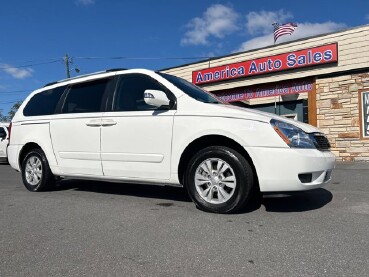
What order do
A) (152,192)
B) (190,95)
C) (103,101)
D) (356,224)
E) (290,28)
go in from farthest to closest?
(290,28), (152,192), (103,101), (190,95), (356,224)

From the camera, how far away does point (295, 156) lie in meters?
3.85

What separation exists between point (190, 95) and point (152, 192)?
1829mm

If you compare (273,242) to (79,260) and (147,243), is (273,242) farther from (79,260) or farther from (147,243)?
(79,260)

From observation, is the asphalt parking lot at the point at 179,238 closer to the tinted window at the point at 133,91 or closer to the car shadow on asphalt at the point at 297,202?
the car shadow on asphalt at the point at 297,202

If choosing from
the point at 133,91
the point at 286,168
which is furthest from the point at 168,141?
the point at 286,168

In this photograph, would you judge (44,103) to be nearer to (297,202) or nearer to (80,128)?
(80,128)

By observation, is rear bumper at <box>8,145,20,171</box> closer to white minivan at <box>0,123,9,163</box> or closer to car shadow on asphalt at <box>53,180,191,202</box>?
car shadow on asphalt at <box>53,180,191,202</box>

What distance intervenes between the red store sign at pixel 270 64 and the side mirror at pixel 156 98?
885cm

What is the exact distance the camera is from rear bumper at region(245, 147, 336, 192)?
12.6 ft

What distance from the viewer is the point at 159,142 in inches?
179

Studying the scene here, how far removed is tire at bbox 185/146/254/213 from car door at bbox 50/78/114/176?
5.15 ft

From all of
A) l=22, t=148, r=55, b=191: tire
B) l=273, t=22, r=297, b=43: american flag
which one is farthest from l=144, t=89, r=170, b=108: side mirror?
l=273, t=22, r=297, b=43: american flag

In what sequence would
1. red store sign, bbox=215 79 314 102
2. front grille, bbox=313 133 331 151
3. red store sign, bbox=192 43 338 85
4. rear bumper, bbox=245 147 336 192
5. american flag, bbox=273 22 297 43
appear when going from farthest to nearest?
1. american flag, bbox=273 22 297 43
2. red store sign, bbox=215 79 314 102
3. red store sign, bbox=192 43 338 85
4. front grille, bbox=313 133 331 151
5. rear bumper, bbox=245 147 336 192

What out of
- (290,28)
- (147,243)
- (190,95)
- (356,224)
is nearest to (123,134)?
(190,95)
